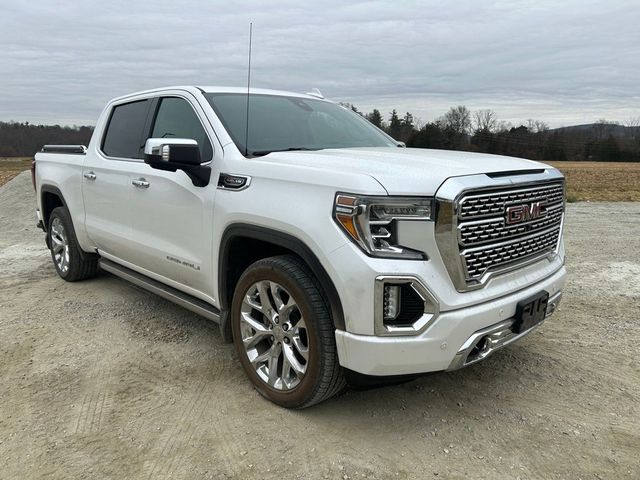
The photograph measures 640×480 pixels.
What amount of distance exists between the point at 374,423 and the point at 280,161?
1.64m

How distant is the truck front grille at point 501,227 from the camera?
2.69 m

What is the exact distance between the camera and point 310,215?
279 centimetres

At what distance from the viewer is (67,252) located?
19.4 feet

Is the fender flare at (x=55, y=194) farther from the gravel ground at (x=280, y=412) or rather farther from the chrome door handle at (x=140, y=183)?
the chrome door handle at (x=140, y=183)

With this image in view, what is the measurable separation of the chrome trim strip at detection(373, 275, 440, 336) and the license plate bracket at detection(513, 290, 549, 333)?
608 mm

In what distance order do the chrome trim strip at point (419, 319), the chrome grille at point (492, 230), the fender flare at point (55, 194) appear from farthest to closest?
the fender flare at point (55, 194)
the chrome grille at point (492, 230)
the chrome trim strip at point (419, 319)

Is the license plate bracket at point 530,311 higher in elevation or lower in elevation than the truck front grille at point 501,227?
lower

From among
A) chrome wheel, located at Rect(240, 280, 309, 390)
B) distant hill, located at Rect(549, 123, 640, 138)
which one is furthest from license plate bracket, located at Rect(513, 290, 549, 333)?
distant hill, located at Rect(549, 123, 640, 138)

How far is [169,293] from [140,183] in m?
0.88

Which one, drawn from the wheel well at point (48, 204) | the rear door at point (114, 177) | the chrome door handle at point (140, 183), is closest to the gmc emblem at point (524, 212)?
the chrome door handle at point (140, 183)

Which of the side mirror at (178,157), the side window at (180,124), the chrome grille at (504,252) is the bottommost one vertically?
the chrome grille at (504,252)

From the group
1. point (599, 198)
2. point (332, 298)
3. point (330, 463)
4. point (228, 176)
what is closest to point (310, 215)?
point (332, 298)

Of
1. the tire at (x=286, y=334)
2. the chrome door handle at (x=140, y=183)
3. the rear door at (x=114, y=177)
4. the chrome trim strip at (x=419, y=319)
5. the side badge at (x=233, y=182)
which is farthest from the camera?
the rear door at (x=114, y=177)

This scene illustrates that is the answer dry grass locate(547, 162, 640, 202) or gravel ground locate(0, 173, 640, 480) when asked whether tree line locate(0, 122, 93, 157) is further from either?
dry grass locate(547, 162, 640, 202)
